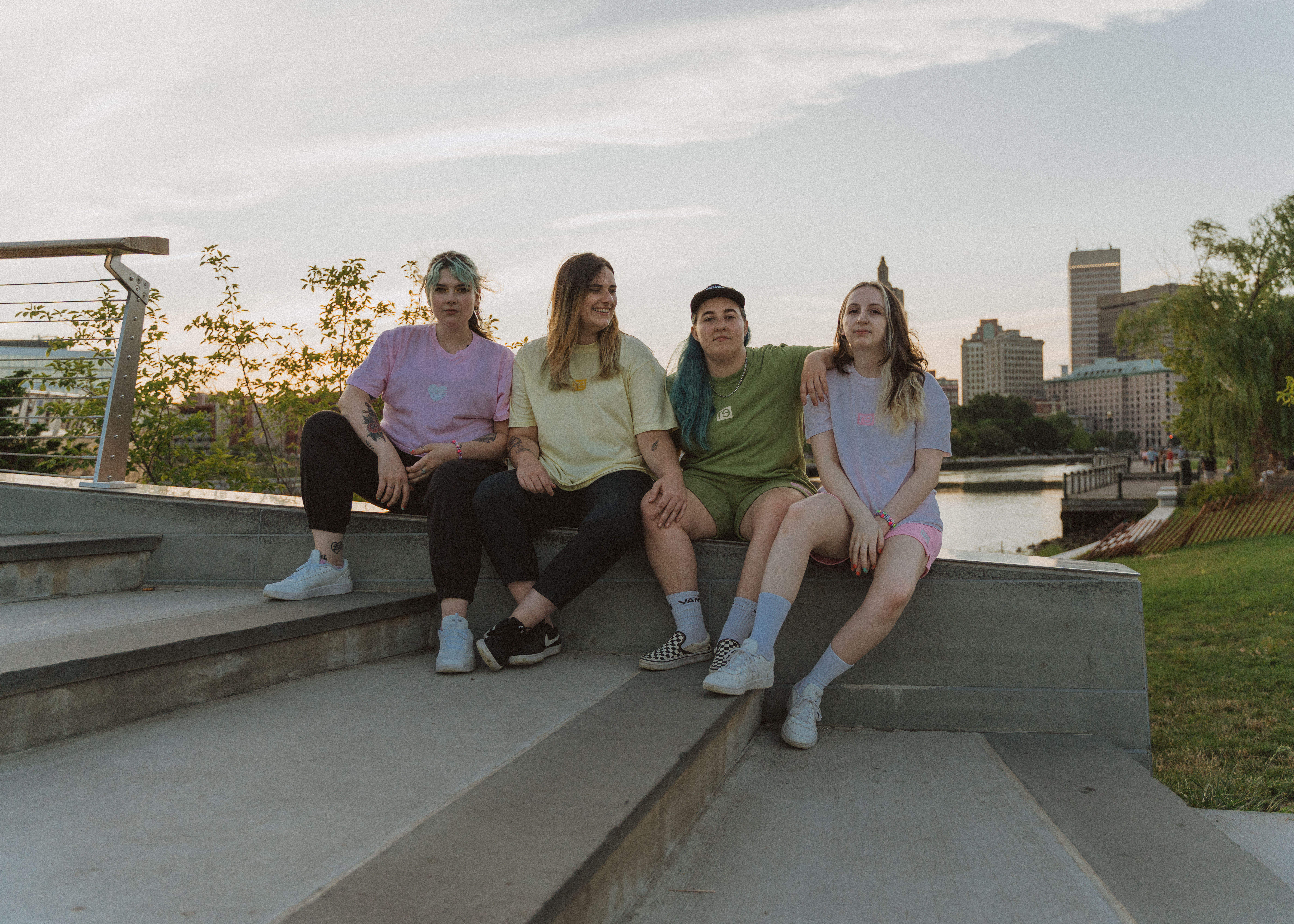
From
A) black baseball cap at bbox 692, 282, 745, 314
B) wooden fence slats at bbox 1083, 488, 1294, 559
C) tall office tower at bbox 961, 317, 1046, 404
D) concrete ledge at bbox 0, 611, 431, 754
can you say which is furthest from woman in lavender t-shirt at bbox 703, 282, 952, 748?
tall office tower at bbox 961, 317, 1046, 404

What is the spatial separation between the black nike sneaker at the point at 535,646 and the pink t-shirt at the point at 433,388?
0.84m

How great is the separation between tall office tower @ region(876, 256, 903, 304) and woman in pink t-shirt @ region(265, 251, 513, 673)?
1481mm

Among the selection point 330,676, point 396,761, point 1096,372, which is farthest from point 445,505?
point 1096,372

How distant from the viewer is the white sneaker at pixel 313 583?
2973mm

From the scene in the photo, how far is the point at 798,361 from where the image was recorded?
3.23 meters

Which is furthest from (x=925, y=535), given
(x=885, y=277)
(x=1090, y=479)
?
(x=1090, y=479)

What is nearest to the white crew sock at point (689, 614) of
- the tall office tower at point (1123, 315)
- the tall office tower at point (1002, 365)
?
the tall office tower at point (1123, 315)

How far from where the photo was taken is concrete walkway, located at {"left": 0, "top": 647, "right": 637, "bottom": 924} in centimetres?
136

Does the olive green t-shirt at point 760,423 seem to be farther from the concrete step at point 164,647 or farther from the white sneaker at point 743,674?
the concrete step at point 164,647

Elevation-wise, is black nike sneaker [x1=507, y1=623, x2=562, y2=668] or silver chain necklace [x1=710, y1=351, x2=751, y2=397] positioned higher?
silver chain necklace [x1=710, y1=351, x2=751, y2=397]

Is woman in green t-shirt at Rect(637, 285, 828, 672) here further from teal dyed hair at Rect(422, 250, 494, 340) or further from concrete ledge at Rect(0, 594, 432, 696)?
concrete ledge at Rect(0, 594, 432, 696)

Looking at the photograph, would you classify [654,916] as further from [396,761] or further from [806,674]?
[806,674]

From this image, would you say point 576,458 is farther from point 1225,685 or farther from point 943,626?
point 1225,685

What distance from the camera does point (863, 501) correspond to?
9.48ft
